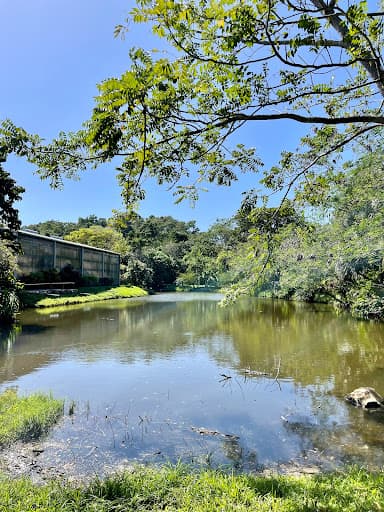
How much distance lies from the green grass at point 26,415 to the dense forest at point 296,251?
3065 mm

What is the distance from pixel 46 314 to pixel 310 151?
1692cm

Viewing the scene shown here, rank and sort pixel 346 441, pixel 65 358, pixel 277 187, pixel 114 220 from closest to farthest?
pixel 114 220
pixel 277 187
pixel 346 441
pixel 65 358

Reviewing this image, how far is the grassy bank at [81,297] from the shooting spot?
20.7 meters

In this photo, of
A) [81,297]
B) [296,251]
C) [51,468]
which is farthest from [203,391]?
[81,297]

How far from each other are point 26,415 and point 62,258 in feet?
81.6

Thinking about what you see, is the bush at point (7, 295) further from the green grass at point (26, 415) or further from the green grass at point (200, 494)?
the green grass at point (200, 494)

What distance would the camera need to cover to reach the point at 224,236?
55.7 metres

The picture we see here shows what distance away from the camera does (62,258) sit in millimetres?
28844

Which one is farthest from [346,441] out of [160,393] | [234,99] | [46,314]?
[46,314]

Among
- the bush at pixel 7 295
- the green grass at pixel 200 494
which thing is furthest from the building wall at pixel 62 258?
the green grass at pixel 200 494

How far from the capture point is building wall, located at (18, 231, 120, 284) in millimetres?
23766

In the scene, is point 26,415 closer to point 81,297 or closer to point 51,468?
point 51,468

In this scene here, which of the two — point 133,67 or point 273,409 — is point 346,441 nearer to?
point 273,409

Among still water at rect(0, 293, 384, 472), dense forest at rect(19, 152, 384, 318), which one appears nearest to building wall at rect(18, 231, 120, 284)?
dense forest at rect(19, 152, 384, 318)
